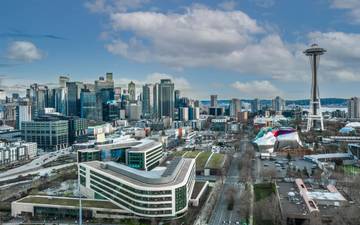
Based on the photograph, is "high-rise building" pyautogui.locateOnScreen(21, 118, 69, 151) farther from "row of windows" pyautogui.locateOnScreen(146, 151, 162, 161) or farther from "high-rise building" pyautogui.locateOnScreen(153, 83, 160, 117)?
"high-rise building" pyautogui.locateOnScreen(153, 83, 160, 117)

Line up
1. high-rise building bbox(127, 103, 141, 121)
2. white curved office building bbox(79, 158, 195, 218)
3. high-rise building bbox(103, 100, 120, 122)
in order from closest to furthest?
white curved office building bbox(79, 158, 195, 218), high-rise building bbox(103, 100, 120, 122), high-rise building bbox(127, 103, 141, 121)

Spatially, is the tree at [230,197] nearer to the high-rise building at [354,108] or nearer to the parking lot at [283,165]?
the parking lot at [283,165]

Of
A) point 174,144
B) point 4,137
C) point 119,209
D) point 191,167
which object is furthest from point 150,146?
point 4,137

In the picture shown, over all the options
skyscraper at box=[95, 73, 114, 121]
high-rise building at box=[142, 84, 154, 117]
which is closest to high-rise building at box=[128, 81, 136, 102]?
skyscraper at box=[95, 73, 114, 121]

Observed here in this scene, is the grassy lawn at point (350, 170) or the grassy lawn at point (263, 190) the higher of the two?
the grassy lawn at point (350, 170)

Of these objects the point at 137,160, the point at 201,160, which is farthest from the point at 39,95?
the point at 137,160

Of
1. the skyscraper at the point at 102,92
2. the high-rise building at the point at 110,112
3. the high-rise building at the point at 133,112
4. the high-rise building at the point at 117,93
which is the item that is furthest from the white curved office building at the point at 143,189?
the high-rise building at the point at 117,93
